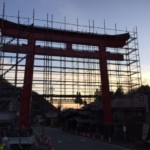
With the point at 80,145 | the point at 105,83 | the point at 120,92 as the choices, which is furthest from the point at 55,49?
the point at 120,92

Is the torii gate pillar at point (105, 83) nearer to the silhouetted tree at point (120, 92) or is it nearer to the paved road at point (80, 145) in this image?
the paved road at point (80, 145)

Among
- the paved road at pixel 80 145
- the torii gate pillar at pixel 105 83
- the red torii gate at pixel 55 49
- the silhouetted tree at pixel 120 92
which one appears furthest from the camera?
the silhouetted tree at pixel 120 92

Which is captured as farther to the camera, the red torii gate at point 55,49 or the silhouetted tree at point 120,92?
the silhouetted tree at point 120,92

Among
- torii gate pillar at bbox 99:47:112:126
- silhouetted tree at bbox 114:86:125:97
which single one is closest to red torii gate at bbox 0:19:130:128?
torii gate pillar at bbox 99:47:112:126

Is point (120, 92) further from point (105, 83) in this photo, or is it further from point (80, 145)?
point (80, 145)

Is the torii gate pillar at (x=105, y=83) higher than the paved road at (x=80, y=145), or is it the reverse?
the torii gate pillar at (x=105, y=83)

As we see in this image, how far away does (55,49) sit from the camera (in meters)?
31.0

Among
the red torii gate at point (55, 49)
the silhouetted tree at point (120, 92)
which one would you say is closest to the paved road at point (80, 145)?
the red torii gate at point (55, 49)

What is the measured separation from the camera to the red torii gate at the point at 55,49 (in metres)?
28.8

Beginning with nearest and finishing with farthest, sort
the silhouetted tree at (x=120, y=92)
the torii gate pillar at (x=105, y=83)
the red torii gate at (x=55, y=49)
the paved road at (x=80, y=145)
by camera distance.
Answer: the paved road at (x=80, y=145) < the red torii gate at (x=55, y=49) < the torii gate pillar at (x=105, y=83) < the silhouetted tree at (x=120, y=92)

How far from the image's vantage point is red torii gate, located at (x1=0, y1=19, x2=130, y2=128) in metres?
28.8

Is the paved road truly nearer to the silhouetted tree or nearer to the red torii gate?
the red torii gate

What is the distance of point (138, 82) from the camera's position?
3406 cm

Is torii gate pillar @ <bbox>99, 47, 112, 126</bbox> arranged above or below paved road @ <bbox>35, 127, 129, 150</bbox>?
above
